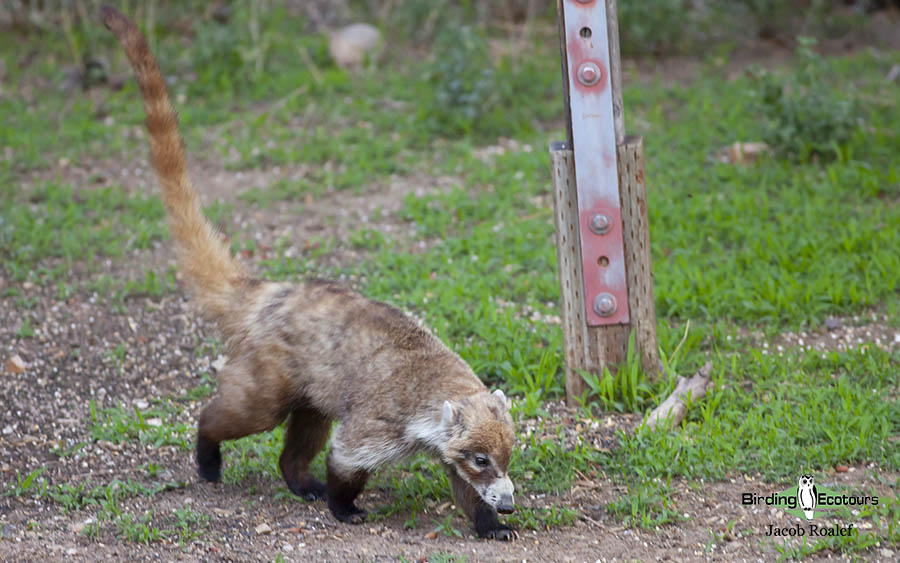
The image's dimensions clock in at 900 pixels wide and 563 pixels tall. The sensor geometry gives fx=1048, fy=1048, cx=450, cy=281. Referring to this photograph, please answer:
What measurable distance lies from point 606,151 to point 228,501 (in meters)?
2.37

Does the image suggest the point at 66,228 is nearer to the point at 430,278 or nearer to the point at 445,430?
the point at 430,278

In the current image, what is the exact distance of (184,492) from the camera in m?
4.70

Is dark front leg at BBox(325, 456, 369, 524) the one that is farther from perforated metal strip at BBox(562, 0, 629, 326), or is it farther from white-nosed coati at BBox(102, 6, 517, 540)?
perforated metal strip at BBox(562, 0, 629, 326)

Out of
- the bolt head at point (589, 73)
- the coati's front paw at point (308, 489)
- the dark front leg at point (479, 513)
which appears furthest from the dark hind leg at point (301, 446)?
the bolt head at point (589, 73)

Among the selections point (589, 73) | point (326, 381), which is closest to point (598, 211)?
point (589, 73)

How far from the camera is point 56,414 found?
5.36 meters

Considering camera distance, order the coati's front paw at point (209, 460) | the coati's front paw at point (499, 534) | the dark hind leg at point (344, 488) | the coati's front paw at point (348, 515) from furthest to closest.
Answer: the coati's front paw at point (209, 460), the coati's front paw at point (348, 515), the dark hind leg at point (344, 488), the coati's front paw at point (499, 534)

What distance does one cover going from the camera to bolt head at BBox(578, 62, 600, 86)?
4887 mm

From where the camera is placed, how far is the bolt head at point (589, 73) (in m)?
4.89

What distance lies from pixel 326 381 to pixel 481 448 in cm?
79

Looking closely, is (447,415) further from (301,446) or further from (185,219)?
(185,219)

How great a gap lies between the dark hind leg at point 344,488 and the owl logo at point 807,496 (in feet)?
5.92

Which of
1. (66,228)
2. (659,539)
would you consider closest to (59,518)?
(659,539)

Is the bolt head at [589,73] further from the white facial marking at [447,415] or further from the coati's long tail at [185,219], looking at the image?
the coati's long tail at [185,219]
